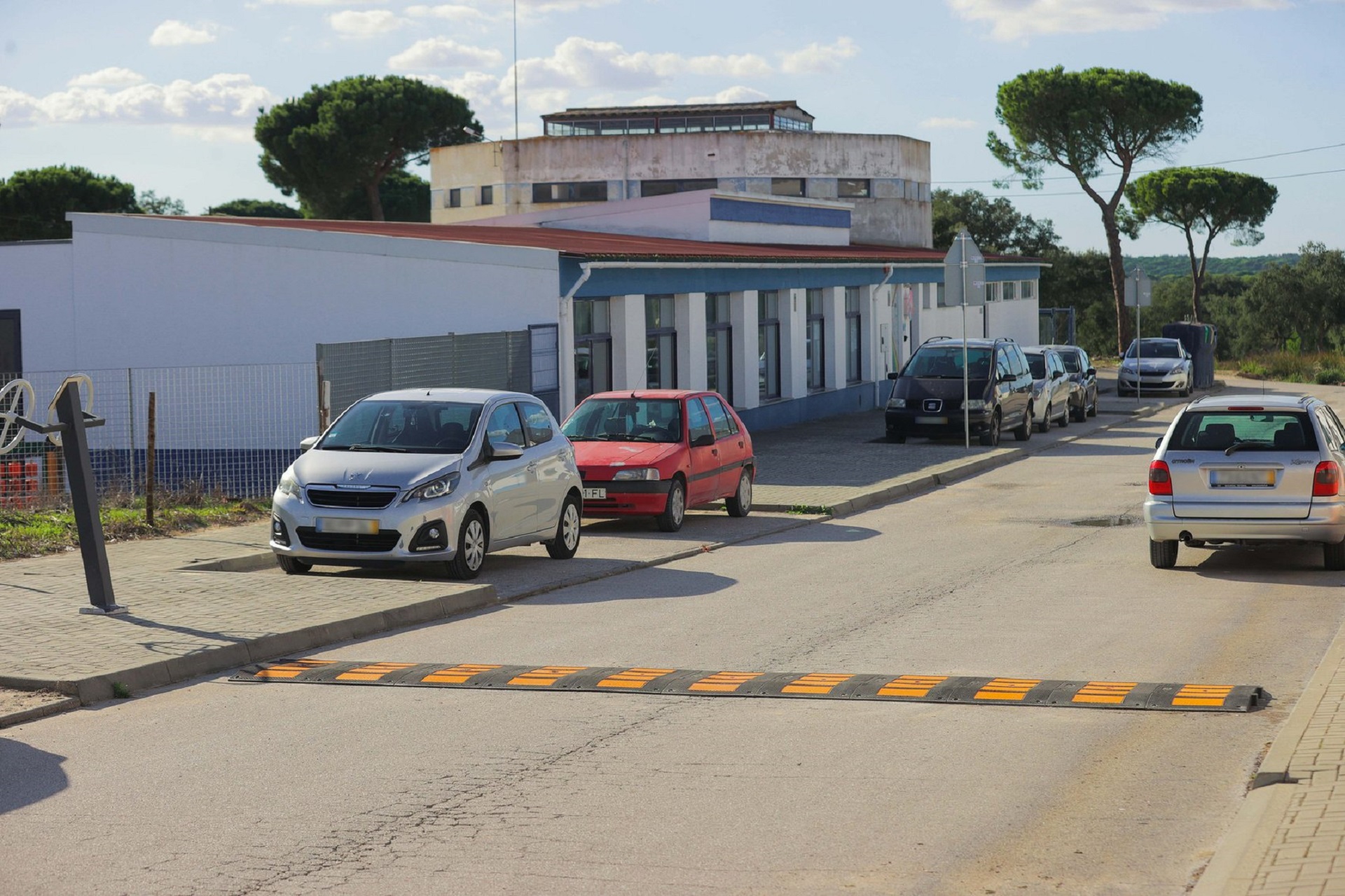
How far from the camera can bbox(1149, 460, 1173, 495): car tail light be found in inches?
561

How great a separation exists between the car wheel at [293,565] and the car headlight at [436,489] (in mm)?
1232

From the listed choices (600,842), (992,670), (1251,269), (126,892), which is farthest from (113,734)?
(1251,269)

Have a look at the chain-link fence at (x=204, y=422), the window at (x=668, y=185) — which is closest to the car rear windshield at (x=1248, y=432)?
the chain-link fence at (x=204, y=422)

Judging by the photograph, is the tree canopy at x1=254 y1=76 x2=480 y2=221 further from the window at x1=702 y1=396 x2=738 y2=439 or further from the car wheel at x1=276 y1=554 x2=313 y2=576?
the car wheel at x1=276 y1=554 x2=313 y2=576

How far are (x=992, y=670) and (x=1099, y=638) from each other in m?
1.49

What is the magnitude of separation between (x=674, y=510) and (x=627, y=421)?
1.42 metres

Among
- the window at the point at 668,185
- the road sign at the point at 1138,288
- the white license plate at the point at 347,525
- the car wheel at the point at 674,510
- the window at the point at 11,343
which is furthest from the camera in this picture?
the window at the point at 668,185

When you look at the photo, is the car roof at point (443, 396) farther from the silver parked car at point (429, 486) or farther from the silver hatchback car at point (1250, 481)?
the silver hatchback car at point (1250, 481)

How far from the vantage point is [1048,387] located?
34156mm

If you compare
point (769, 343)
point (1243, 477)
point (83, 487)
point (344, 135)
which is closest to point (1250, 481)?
point (1243, 477)

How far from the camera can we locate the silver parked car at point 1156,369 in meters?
46.4

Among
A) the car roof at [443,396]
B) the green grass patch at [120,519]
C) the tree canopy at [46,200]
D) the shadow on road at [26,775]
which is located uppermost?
the tree canopy at [46,200]

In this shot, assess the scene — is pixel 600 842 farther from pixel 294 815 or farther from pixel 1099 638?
pixel 1099 638

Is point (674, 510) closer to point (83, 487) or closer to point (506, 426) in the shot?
point (506, 426)
